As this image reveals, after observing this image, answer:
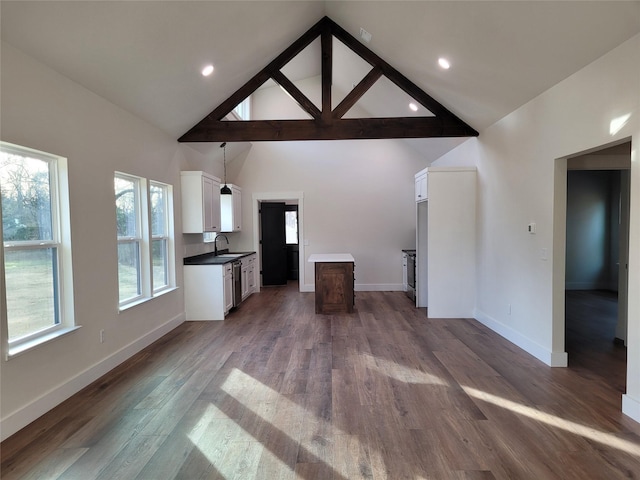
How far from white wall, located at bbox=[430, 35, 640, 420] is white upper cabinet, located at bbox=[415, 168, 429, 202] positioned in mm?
767

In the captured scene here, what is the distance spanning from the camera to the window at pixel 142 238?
3.85m

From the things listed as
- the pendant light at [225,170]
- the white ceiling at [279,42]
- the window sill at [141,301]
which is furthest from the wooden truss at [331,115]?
the window sill at [141,301]

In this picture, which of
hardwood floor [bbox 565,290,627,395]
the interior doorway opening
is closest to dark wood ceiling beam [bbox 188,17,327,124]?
the interior doorway opening

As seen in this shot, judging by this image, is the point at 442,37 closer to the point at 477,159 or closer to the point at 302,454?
the point at 477,159

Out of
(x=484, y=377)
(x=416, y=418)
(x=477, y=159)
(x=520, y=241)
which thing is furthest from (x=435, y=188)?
(x=416, y=418)

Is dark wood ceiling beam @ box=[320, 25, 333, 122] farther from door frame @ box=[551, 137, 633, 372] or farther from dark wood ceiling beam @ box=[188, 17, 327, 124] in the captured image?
door frame @ box=[551, 137, 633, 372]

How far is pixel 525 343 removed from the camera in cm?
387

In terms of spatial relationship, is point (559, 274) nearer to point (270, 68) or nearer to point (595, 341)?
point (595, 341)

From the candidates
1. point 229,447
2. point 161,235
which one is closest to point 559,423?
A: point 229,447

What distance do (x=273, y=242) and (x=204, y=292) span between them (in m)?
3.14

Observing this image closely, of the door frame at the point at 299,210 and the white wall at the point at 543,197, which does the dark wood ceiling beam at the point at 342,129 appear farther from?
the door frame at the point at 299,210

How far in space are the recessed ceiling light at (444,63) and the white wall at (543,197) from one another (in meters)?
0.96

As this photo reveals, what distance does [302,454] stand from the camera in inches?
83.5

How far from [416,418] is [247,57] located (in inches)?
168
